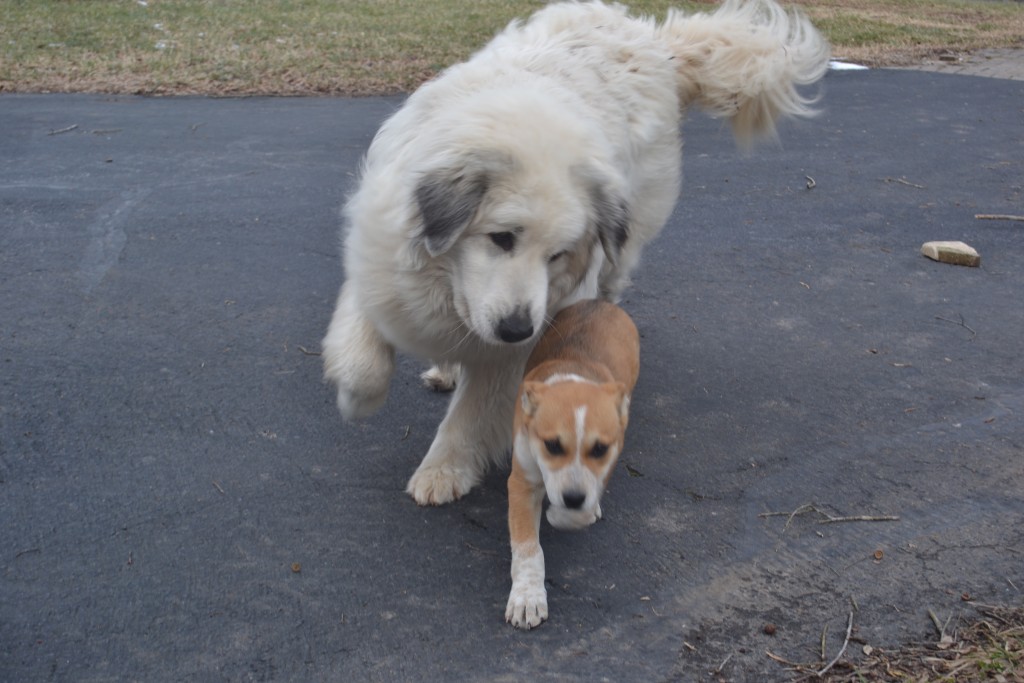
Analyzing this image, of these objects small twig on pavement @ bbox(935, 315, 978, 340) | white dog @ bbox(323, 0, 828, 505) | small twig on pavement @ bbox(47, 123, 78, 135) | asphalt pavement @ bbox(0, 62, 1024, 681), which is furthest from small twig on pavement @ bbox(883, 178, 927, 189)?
small twig on pavement @ bbox(47, 123, 78, 135)

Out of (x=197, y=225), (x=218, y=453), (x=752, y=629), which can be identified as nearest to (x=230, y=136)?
(x=197, y=225)

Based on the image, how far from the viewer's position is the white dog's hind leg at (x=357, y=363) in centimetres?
427

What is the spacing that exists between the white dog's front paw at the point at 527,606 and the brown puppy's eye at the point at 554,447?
1.51 ft

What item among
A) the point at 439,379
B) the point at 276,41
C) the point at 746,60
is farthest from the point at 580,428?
the point at 276,41

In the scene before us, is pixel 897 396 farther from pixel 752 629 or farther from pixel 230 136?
pixel 230 136

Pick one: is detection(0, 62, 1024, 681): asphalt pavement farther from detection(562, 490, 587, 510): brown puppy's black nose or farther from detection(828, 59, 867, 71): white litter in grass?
detection(828, 59, 867, 71): white litter in grass

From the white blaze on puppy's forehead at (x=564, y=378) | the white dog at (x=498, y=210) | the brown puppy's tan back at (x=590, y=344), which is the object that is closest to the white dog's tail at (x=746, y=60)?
the white dog at (x=498, y=210)

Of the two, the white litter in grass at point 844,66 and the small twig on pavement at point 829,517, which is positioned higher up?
the small twig on pavement at point 829,517

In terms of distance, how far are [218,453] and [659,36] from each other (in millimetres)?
3109

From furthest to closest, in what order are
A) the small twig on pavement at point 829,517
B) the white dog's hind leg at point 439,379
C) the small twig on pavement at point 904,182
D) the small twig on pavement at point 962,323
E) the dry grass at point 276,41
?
the dry grass at point 276,41
the small twig on pavement at point 904,182
the small twig on pavement at point 962,323
the white dog's hind leg at point 439,379
the small twig on pavement at point 829,517

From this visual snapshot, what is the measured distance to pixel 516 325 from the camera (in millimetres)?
3699

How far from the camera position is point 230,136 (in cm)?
920

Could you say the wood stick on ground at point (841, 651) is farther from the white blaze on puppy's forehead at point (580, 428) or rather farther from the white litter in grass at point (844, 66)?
the white litter in grass at point (844, 66)

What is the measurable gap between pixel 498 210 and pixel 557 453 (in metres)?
0.89
